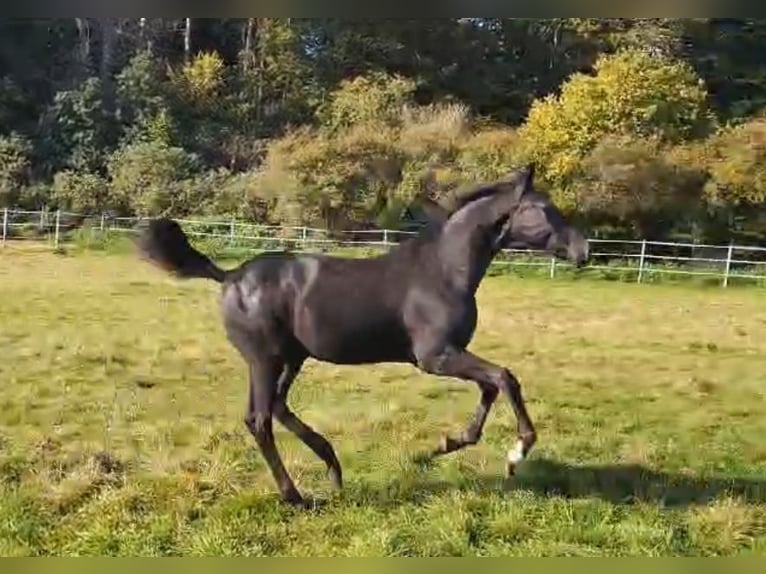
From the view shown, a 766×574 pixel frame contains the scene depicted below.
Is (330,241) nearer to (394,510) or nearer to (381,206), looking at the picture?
(381,206)

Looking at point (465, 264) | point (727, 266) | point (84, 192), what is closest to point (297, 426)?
point (465, 264)

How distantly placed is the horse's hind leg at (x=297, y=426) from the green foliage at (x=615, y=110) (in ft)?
6.98

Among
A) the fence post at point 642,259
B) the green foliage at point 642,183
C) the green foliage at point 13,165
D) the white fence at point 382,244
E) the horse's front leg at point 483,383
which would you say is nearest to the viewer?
the horse's front leg at point 483,383

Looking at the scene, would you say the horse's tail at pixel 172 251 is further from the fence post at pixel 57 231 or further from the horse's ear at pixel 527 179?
the fence post at pixel 57 231

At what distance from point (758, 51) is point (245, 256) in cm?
316

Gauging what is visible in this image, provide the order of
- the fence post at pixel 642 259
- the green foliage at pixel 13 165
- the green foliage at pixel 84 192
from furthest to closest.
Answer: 1. the fence post at pixel 642 259
2. the green foliage at pixel 13 165
3. the green foliage at pixel 84 192

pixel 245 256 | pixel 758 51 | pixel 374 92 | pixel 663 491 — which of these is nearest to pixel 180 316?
pixel 245 256

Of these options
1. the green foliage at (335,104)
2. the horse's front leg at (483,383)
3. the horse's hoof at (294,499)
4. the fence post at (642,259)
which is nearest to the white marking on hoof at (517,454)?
the horse's front leg at (483,383)

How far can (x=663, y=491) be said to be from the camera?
3215 millimetres

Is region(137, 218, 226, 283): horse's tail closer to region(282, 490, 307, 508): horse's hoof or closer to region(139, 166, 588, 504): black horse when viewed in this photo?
region(139, 166, 588, 504): black horse

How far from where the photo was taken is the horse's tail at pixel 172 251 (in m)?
2.91

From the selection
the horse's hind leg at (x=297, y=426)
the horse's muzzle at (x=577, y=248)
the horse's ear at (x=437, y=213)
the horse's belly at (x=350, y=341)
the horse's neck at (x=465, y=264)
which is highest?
the horse's ear at (x=437, y=213)

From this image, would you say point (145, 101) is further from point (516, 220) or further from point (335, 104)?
point (516, 220)

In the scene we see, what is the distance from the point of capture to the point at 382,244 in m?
4.18
